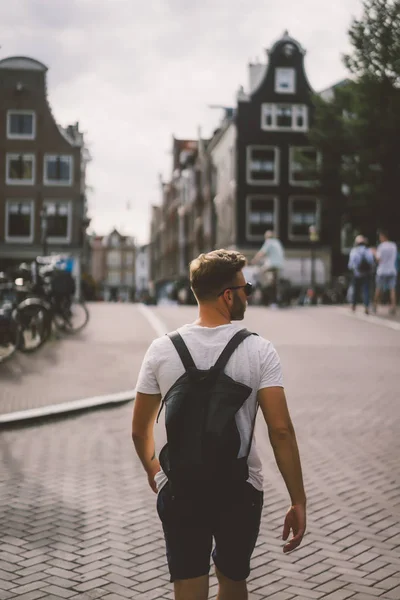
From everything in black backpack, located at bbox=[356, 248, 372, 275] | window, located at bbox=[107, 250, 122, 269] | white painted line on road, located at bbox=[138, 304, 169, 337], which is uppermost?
window, located at bbox=[107, 250, 122, 269]

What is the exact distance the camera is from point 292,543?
9.83 feet

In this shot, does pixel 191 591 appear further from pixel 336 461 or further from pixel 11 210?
pixel 11 210

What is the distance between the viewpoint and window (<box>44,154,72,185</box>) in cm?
5335

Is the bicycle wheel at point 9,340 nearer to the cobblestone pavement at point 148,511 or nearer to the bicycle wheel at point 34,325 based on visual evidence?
the bicycle wheel at point 34,325

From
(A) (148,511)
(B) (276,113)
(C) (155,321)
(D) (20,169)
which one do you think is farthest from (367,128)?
(A) (148,511)

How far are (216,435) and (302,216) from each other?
A: 48.8m

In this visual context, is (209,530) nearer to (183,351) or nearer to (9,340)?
(183,351)

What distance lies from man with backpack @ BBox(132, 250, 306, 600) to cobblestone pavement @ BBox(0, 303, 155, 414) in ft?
20.7

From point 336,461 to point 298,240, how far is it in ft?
145

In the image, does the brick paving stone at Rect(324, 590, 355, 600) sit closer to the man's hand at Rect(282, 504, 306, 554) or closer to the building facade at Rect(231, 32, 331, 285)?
the man's hand at Rect(282, 504, 306, 554)

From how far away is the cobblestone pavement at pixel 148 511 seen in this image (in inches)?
174

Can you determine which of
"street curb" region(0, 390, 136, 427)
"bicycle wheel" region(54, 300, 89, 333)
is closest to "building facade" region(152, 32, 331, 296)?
"bicycle wheel" region(54, 300, 89, 333)

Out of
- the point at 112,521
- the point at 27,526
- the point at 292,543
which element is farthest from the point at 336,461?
the point at 292,543

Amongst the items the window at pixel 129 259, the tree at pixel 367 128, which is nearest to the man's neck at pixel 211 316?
the tree at pixel 367 128
